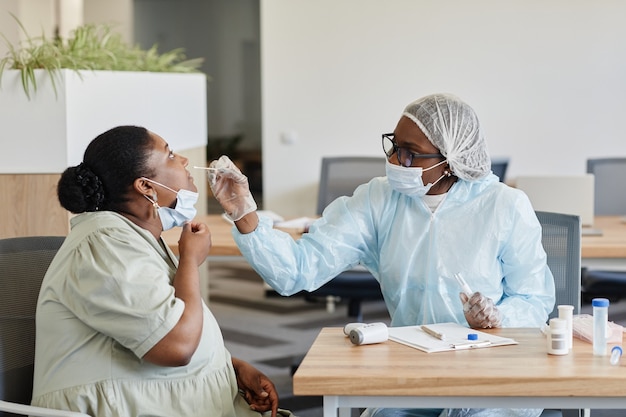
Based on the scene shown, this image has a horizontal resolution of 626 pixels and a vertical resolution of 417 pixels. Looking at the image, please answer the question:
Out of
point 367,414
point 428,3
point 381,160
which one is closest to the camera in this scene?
point 367,414

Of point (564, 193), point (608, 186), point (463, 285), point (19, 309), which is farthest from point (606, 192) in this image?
point (19, 309)

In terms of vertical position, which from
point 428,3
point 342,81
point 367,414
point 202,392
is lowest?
point 367,414

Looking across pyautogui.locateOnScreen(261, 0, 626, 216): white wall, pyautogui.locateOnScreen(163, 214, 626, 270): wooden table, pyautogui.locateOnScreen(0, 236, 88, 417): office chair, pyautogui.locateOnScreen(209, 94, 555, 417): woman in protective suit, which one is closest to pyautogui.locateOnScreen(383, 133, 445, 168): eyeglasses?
pyautogui.locateOnScreen(209, 94, 555, 417): woman in protective suit

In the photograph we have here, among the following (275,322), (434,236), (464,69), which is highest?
(464,69)

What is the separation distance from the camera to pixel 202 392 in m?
2.15

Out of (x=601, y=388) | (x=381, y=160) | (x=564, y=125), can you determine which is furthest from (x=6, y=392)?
(x=564, y=125)

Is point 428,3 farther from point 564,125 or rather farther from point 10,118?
point 10,118

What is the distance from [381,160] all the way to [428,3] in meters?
1.57

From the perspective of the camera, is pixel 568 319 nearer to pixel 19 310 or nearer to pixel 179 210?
pixel 179 210

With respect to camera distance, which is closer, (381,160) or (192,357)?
(192,357)

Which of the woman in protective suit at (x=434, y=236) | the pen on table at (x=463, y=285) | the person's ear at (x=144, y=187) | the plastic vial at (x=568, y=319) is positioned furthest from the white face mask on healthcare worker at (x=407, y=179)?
the person's ear at (x=144, y=187)

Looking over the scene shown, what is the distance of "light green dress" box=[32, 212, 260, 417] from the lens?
6.42 ft

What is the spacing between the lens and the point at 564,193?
407cm

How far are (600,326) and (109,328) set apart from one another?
102cm
